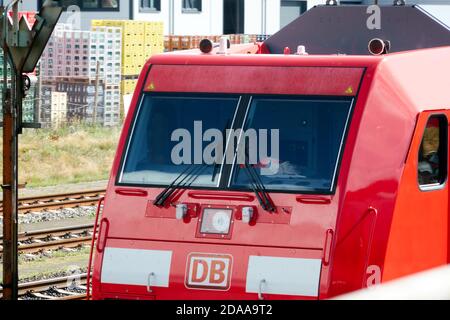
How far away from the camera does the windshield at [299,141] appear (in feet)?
24.9

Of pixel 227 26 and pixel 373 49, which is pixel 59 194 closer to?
pixel 373 49

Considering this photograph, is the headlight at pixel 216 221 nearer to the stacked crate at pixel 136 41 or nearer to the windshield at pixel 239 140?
the windshield at pixel 239 140

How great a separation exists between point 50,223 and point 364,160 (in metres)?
11.8

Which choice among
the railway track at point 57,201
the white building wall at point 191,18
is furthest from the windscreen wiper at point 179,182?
the white building wall at point 191,18

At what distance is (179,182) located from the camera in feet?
26.1

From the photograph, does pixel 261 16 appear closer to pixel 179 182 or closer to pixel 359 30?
pixel 359 30

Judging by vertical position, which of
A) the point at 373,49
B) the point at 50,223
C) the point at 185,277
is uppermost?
the point at 373,49

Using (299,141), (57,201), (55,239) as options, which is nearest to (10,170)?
(299,141)

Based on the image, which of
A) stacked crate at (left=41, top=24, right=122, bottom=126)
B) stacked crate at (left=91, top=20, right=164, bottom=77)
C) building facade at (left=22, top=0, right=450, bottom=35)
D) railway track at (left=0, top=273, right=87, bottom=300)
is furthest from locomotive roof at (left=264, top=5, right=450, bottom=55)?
building facade at (left=22, top=0, right=450, bottom=35)

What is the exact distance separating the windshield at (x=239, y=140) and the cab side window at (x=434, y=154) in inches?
26.5

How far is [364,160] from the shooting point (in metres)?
7.44

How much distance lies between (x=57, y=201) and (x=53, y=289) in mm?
7049

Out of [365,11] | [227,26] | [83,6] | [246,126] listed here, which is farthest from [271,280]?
[227,26]

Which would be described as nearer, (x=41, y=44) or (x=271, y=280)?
(x=271, y=280)
